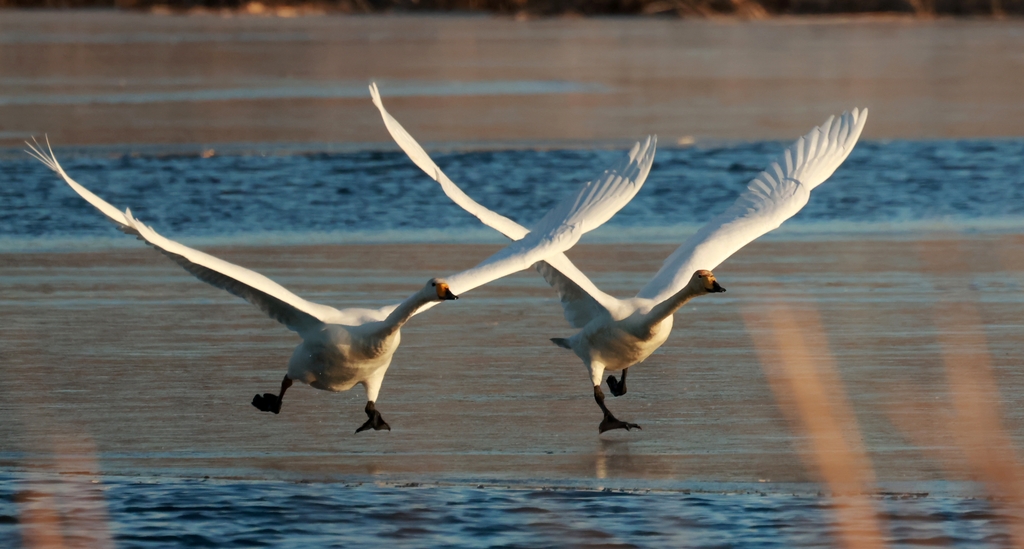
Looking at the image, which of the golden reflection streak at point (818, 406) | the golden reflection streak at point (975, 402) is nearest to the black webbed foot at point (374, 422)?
the golden reflection streak at point (818, 406)

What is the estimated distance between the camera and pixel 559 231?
803 centimetres

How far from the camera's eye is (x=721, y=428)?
7.58 metres

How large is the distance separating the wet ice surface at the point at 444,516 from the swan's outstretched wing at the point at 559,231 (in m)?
1.14

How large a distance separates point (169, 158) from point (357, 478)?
40.9 feet

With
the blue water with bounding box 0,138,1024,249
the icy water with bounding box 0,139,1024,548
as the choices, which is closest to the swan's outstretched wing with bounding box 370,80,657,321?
the icy water with bounding box 0,139,1024,548

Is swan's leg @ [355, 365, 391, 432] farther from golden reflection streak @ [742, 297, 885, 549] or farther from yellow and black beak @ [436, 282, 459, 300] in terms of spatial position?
golden reflection streak @ [742, 297, 885, 549]

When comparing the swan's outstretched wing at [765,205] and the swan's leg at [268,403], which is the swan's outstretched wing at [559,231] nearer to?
the swan's outstretched wing at [765,205]

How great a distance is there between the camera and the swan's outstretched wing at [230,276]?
7406 mm

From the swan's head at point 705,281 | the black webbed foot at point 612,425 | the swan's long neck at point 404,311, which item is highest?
the swan's head at point 705,281

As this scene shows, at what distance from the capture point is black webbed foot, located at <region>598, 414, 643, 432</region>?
24.8 feet

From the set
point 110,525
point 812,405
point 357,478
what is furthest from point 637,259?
point 110,525

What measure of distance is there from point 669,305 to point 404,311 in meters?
1.15

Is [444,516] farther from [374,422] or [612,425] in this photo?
[612,425]

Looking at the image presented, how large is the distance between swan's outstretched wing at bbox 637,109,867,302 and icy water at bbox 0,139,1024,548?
0.52 metres
